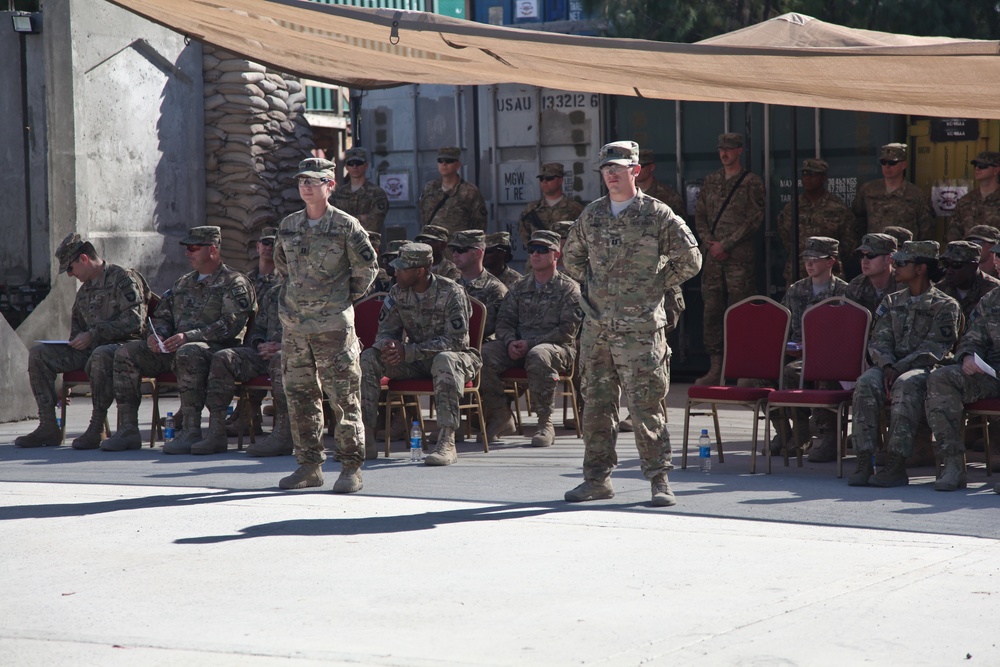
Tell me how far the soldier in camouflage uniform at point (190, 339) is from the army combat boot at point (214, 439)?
2.7 inches

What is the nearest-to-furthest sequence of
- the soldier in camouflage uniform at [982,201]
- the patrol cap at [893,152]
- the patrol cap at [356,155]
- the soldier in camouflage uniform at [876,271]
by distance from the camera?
the soldier in camouflage uniform at [876,271] → the soldier in camouflage uniform at [982,201] → the patrol cap at [893,152] → the patrol cap at [356,155]

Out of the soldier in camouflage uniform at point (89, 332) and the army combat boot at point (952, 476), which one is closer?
the army combat boot at point (952, 476)

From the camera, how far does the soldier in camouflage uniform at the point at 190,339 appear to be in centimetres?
983

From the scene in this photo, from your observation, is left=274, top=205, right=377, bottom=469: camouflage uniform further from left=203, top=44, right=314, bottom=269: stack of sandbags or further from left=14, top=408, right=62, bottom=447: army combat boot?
left=203, top=44, right=314, bottom=269: stack of sandbags

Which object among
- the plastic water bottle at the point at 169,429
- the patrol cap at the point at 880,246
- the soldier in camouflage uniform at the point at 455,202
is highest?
the soldier in camouflage uniform at the point at 455,202

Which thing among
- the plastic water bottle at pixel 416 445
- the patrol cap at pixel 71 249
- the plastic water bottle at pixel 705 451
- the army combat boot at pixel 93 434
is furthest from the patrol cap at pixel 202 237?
the plastic water bottle at pixel 705 451

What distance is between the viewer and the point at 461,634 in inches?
182

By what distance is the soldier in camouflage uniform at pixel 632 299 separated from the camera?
714cm

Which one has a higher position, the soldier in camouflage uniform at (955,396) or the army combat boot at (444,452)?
the soldier in camouflage uniform at (955,396)

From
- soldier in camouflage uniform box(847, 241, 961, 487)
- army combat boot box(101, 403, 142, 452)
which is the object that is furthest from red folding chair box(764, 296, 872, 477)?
army combat boot box(101, 403, 142, 452)

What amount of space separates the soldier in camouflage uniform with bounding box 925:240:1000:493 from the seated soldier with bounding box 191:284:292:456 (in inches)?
170

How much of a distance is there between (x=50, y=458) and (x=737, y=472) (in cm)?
474

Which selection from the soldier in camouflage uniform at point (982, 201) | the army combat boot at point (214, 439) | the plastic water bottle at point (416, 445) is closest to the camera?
the plastic water bottle at point (416, 445)

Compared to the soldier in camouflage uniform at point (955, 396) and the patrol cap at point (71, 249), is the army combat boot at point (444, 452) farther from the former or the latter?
the patrol cap at point (71, 249)
